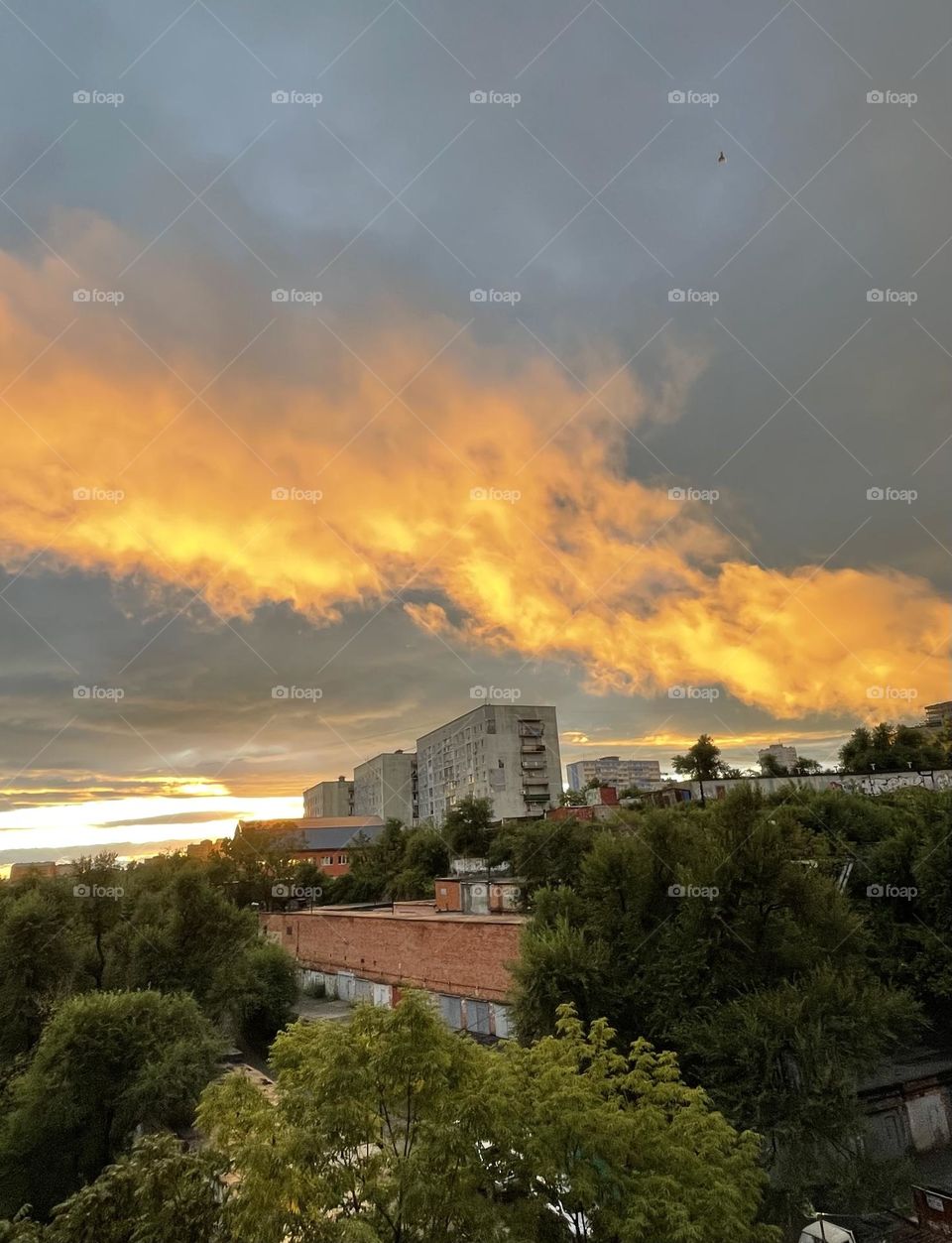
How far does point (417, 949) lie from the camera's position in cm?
3547

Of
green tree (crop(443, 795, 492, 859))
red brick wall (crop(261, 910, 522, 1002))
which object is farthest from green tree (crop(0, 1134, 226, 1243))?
green tree (crop(443, 795, 492, 859))

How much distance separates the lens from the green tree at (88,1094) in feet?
67.2

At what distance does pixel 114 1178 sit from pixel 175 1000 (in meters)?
19.1

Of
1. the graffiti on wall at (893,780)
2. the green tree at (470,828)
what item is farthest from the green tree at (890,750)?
the green tree at (470,828)

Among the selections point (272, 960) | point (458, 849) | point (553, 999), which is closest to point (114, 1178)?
point (553, 999)

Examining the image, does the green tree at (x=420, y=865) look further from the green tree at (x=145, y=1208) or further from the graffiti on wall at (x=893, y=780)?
the green tree at (x=145, y=1208)

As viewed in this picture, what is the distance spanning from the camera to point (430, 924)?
3444 cm

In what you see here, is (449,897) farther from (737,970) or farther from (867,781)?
(867,781)

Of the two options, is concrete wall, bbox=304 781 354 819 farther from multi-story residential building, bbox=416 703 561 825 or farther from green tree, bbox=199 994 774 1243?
green tree, bbox=199 994 774 1243

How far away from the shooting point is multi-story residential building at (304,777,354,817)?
507ft

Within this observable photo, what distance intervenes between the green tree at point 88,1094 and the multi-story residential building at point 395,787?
97294 millimetres

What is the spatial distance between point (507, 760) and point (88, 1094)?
255ft

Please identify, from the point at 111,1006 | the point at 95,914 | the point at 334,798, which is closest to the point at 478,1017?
the point at 111,1006

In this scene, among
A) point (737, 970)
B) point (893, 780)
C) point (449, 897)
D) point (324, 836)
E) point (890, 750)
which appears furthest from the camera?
point (324, 836)
